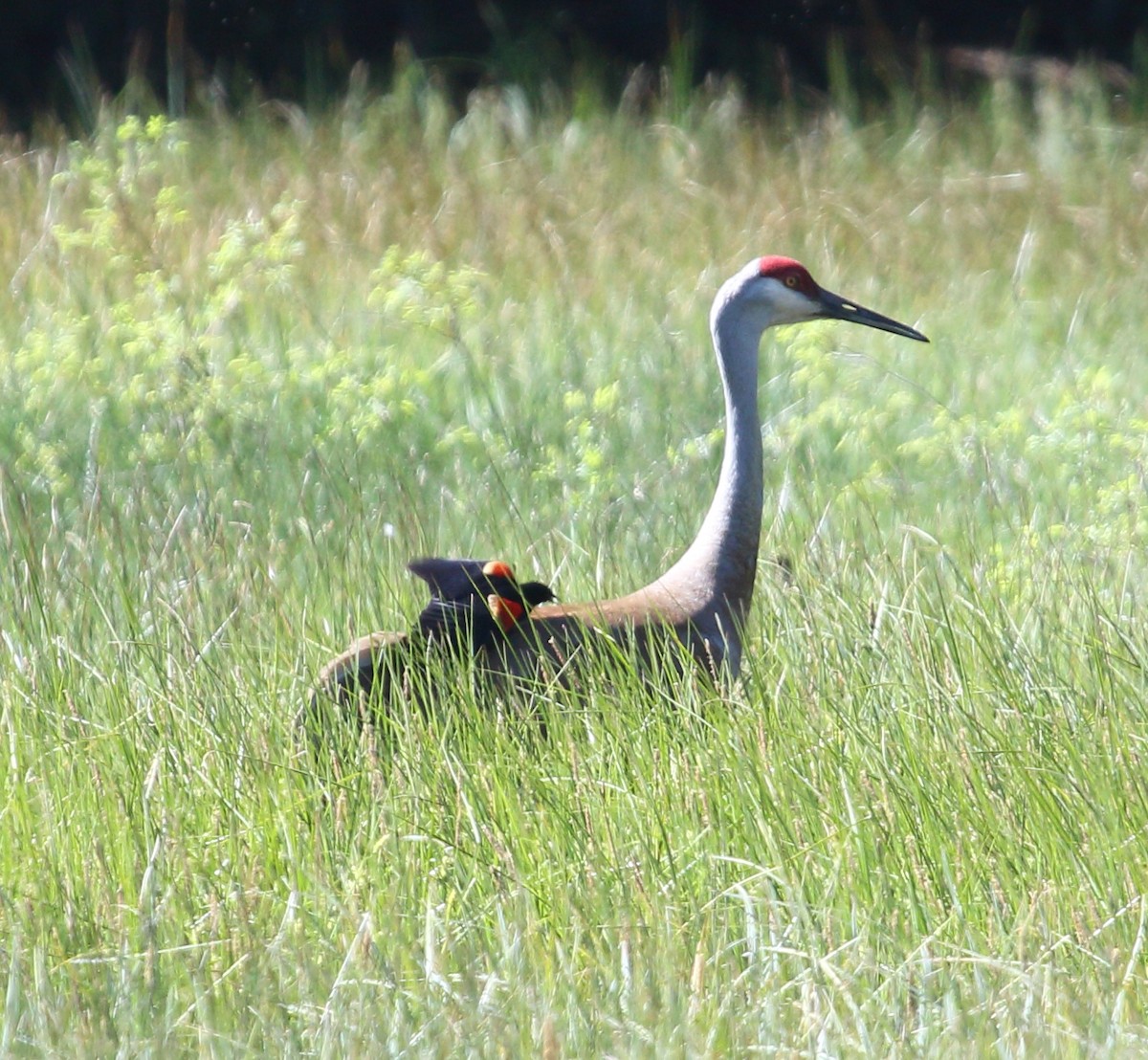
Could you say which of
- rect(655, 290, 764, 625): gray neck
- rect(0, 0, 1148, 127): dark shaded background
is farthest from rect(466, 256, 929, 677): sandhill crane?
rect(0, 0, 1148, 127): dark shaded background

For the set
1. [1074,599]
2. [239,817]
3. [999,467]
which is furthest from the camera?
[999,467]

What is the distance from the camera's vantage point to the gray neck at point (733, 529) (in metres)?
3.73

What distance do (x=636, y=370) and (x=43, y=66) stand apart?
5.83 m

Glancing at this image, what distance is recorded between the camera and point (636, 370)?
5.74 meters

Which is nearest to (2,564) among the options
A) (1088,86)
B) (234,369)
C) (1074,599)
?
(234,369)

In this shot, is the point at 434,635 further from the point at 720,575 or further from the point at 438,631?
the point at 720,575

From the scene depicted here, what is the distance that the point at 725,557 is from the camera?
377cm

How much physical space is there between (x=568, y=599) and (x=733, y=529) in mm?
416

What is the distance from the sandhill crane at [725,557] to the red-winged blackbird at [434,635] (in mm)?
58

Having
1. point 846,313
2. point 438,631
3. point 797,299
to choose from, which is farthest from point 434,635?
point 846,313

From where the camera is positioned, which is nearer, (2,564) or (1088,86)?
(2,564)

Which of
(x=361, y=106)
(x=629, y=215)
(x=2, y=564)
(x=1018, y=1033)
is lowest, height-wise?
(x=1018, y=1033)

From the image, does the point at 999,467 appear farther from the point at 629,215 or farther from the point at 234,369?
the point at 629,215

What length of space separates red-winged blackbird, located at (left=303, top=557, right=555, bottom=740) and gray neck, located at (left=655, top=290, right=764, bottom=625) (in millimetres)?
386
